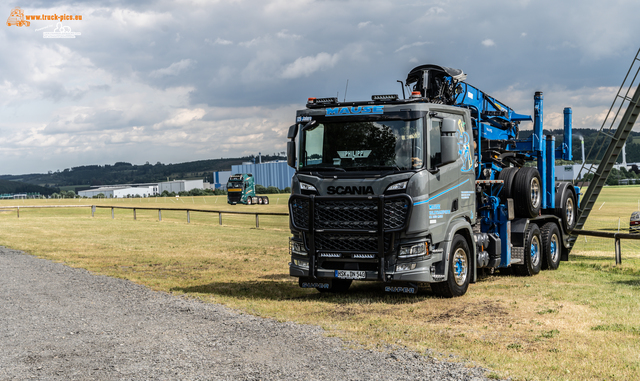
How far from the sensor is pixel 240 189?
65312 mm

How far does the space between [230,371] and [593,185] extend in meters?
13.1

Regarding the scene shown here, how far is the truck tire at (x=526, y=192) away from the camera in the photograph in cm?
1284

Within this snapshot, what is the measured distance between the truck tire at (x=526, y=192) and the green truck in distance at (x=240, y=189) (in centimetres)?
5369

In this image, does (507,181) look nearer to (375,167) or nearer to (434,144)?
(434,144)

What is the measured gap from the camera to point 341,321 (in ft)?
27.3

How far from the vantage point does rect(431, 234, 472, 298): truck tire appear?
33.0ft

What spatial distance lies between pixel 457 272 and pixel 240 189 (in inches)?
2205

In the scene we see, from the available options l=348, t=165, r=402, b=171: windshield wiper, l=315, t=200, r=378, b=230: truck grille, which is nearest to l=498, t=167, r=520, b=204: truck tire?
l=348, t=165, r=402, b=171: windshield wiper

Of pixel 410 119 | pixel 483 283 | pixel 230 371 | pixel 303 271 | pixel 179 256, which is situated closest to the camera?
pixel 230 371

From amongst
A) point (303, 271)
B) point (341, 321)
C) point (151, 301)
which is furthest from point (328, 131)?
point (151, 301)

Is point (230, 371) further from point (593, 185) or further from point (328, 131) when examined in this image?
point (593, 185)

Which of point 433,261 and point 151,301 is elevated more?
point 433,261

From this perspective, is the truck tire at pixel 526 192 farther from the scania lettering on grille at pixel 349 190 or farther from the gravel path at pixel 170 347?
the gravel path at pixel 170 347

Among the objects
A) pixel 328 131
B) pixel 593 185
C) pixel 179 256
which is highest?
pixel 328 131
